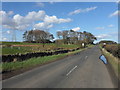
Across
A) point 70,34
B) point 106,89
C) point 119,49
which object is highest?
point 70,34

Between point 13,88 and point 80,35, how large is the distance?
444ft

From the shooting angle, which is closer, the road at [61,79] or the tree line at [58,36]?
the road at [61,79]

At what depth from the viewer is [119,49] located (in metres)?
21.9

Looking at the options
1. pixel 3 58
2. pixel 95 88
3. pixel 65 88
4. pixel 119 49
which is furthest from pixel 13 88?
pixel 119 49

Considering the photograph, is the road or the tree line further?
the tree line

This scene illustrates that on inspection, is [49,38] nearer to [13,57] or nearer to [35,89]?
[13,57]

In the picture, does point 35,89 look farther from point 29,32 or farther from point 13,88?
point 29,32

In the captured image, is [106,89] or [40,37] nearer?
[106,89]

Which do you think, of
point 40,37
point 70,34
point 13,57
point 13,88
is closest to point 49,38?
point 40,37

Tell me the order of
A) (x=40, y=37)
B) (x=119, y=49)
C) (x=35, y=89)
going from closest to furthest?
(x=35, y=89) < (x=119, y=49) < (x=40, y=37)

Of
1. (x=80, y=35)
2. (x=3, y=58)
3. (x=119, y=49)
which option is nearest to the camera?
(x=3, y=58)

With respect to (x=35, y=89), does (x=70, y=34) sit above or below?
above

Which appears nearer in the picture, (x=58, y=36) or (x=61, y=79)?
(x=61, y=79)

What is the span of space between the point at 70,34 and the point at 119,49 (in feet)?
331
